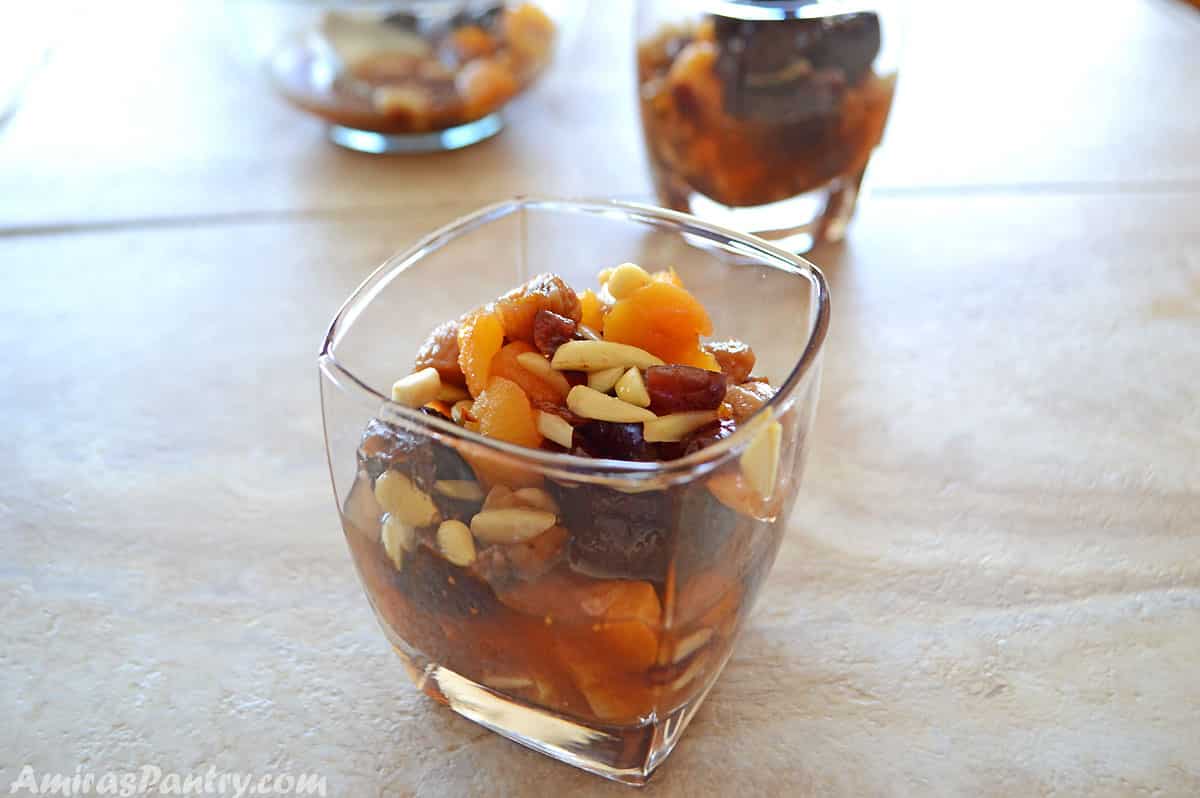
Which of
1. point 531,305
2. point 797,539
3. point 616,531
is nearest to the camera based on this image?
point 616,531

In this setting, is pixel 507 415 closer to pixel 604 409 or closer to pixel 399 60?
pixel 604 409

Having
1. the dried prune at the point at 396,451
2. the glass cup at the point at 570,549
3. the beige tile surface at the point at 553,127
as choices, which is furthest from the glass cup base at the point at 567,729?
the beige tile surface at the point at 553,127

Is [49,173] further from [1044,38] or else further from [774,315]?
[1044,38]

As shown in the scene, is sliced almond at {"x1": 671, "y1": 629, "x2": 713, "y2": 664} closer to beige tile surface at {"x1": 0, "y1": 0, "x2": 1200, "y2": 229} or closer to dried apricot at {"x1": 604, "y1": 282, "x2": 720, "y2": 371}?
dried apricot at {"x1": 604, "y1": 282, "x2": 720, "y2": 371}

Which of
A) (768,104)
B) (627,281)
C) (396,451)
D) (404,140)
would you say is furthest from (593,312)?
(404,140)

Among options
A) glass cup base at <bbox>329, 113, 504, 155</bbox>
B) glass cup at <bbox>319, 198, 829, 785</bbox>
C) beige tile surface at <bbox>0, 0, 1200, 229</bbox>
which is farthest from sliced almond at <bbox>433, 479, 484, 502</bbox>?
glass cup base at <bbox>329, 113, 504, 155</bbox>
